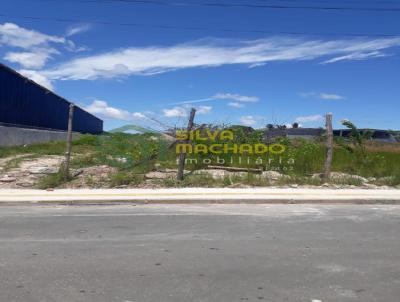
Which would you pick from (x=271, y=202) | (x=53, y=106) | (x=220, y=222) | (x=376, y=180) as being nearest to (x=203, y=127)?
(x=271, y=202)

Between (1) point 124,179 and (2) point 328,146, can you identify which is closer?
(1) point 124,179

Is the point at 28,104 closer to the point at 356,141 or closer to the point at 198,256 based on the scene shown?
the point at 356,141

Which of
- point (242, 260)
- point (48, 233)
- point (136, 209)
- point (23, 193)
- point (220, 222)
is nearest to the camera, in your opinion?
point (242, 260)

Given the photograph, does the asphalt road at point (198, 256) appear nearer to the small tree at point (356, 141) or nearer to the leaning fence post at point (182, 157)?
the leaning fence post at point (182, 157)

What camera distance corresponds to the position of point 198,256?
6.24 meters

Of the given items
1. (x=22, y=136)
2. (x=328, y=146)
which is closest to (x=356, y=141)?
(x=328, y=146)

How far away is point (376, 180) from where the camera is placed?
15023mm

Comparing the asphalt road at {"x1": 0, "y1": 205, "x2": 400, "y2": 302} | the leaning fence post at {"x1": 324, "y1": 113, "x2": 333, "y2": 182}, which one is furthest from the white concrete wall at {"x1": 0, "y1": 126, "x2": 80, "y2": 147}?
the leaning fence post at {"x1": 324, "y1": 113, "x2": 333, "y2": 182}

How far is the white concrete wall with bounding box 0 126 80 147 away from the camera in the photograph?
2540 centimetres

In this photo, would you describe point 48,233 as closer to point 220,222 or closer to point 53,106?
point 220,222

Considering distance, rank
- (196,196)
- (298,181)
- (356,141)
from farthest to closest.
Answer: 1. (356,141)
2. (298,181)
3. (196,196)

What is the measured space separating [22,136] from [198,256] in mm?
24525

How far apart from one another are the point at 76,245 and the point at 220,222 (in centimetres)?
287

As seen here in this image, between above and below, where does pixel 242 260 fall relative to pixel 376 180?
below
